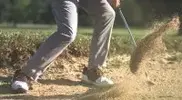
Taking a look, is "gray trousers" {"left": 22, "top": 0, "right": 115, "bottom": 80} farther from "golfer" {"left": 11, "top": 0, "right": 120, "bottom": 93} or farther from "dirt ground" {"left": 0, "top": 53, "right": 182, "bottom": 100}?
"dirt ground" {"left": 0, "top": 53, "right": 182, "bottom": 100}

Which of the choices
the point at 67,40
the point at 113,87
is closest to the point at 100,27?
the point at 67,40

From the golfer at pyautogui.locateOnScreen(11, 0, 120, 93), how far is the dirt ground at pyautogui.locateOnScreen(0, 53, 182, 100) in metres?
0.16

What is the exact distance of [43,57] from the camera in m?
6.54

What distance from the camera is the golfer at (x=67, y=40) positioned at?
6.52 meters

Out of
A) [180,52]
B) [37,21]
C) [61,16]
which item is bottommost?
[37,21]

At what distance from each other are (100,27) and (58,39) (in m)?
0.84

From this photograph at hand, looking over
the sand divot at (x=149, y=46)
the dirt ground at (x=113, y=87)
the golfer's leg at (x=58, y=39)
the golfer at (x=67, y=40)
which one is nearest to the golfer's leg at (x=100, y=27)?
the golfer at (x=67, y=40)

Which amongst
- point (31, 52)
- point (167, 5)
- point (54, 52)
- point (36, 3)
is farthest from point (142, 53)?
point (36, 3)

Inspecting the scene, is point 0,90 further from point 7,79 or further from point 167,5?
point 167,5

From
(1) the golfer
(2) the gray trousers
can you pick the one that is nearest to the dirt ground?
(1) the golfer

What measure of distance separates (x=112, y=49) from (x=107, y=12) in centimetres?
268

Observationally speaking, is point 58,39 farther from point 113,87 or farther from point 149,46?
point 149,46

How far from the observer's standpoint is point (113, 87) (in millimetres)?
6492

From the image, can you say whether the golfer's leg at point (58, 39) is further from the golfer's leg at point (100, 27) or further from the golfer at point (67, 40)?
the golfer's leg at point (100, 27)
